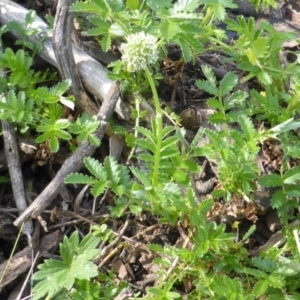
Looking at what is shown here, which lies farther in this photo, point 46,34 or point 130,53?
point 46,34

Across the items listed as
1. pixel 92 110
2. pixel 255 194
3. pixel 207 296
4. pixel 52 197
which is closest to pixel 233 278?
pixel 207 296

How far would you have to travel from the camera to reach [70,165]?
2352mm

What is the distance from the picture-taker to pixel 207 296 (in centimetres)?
221

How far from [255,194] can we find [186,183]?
442 millimetres

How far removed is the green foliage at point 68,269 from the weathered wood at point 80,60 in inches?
28.0

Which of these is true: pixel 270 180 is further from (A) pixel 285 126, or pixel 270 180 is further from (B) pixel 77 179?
(B) pixel 77 179

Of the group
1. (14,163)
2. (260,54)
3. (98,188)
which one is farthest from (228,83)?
(14,163)

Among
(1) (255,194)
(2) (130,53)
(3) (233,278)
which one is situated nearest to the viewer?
(2) (130,53)

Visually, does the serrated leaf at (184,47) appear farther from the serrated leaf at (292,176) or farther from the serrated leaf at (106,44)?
the serrated leaf at (292,176)

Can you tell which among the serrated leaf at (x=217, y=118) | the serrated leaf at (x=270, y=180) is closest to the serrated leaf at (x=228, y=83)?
the serrated leaf at (x=217, y=118)

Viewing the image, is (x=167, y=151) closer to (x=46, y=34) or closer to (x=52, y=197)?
(x=52, y=197)

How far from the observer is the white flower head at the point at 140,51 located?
2094 mm

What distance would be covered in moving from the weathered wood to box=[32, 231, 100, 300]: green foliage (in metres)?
0.71

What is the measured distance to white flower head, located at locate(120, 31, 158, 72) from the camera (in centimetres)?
209
